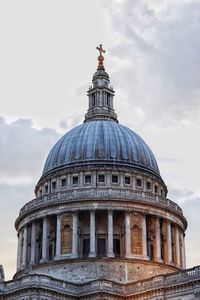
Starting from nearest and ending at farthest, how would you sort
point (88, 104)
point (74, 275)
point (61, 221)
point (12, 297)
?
1. point (12, 297)
2. point (74, 275)
3. point (61, 221)
4. point (88, 104)

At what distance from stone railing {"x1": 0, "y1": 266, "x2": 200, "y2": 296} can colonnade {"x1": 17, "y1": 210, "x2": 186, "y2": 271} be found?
6.78 metres

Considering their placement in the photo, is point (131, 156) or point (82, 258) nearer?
point (82, 258)

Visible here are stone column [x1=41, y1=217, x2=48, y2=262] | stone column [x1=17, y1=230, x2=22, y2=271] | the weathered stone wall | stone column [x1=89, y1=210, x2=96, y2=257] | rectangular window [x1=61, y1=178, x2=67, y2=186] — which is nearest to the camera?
the weathered stone wall

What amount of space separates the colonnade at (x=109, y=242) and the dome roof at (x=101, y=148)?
28.6ft

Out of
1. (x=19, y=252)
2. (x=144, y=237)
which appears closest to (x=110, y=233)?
(x=144, y=237)

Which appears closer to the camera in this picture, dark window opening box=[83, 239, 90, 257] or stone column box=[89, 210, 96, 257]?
stone column box=[89, 210, 96, 257]

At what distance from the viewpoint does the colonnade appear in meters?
80.8

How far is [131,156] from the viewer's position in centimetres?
9069

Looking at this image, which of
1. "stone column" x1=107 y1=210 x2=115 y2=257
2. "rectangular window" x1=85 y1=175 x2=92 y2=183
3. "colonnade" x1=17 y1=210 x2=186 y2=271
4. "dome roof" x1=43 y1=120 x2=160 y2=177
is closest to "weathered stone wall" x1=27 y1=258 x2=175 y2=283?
"colonnade" x1=17 y1=210 x2=186 y2=271

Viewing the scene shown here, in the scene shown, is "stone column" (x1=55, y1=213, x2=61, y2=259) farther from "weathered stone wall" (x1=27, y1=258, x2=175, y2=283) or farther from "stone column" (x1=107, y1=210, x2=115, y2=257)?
"stone column" (x1=107, y1=210, x2=115, y2=257)

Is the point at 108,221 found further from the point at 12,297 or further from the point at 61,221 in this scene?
the point at 12,297

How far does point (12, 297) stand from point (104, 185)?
21374 millimetres

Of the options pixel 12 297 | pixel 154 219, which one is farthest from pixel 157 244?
pixel 12 297

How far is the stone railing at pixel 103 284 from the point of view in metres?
67.6
